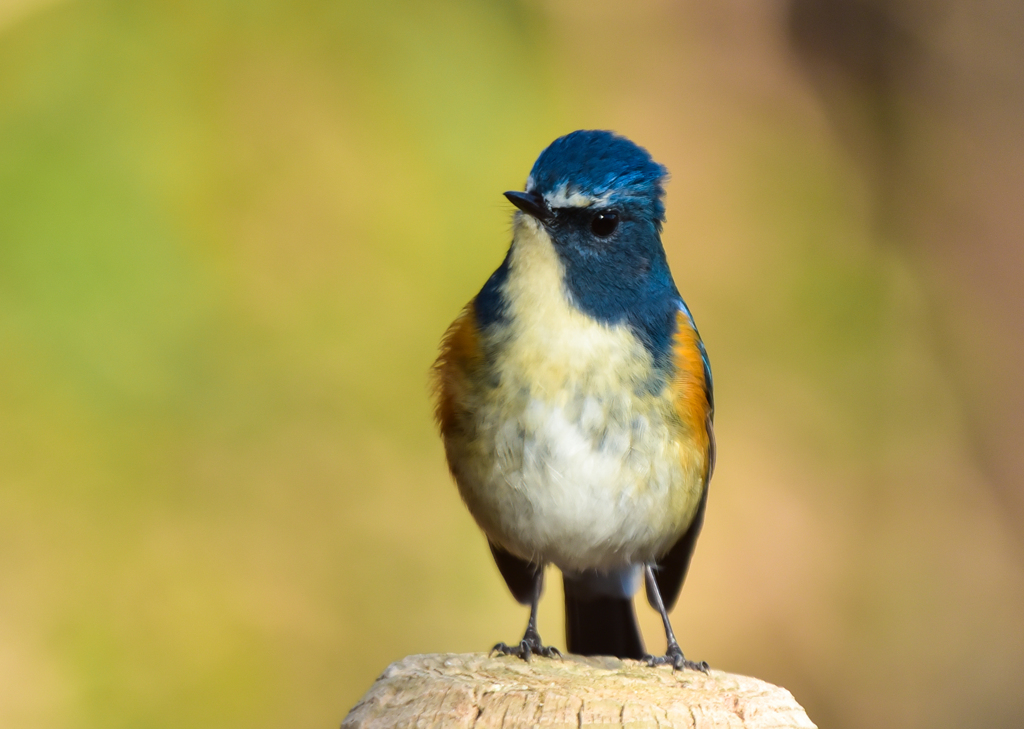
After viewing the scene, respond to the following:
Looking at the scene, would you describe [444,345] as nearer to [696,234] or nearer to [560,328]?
[560,328]

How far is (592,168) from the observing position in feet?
7.68

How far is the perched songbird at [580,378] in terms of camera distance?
7.85 ft

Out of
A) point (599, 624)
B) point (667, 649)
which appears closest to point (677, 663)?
point (667, 649)

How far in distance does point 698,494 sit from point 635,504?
0.23 m

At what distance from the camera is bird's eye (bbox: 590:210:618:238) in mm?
2406

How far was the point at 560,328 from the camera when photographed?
241cm

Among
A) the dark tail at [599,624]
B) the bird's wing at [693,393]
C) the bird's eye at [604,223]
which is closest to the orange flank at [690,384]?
the bird's wing at [693,393]

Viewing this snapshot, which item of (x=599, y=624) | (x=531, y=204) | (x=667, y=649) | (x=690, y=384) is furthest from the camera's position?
(x=599, y=624)

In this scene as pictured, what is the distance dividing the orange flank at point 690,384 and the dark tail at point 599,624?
0.57 meters

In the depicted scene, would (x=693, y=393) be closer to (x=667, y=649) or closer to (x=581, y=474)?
(x=581, y=474)

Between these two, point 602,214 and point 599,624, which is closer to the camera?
point 602,214

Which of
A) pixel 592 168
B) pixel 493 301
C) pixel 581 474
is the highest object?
pixel 592 168

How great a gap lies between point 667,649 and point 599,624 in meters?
0.32

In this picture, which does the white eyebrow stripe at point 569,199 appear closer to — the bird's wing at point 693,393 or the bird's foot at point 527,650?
the bird's wing at point 693,393
